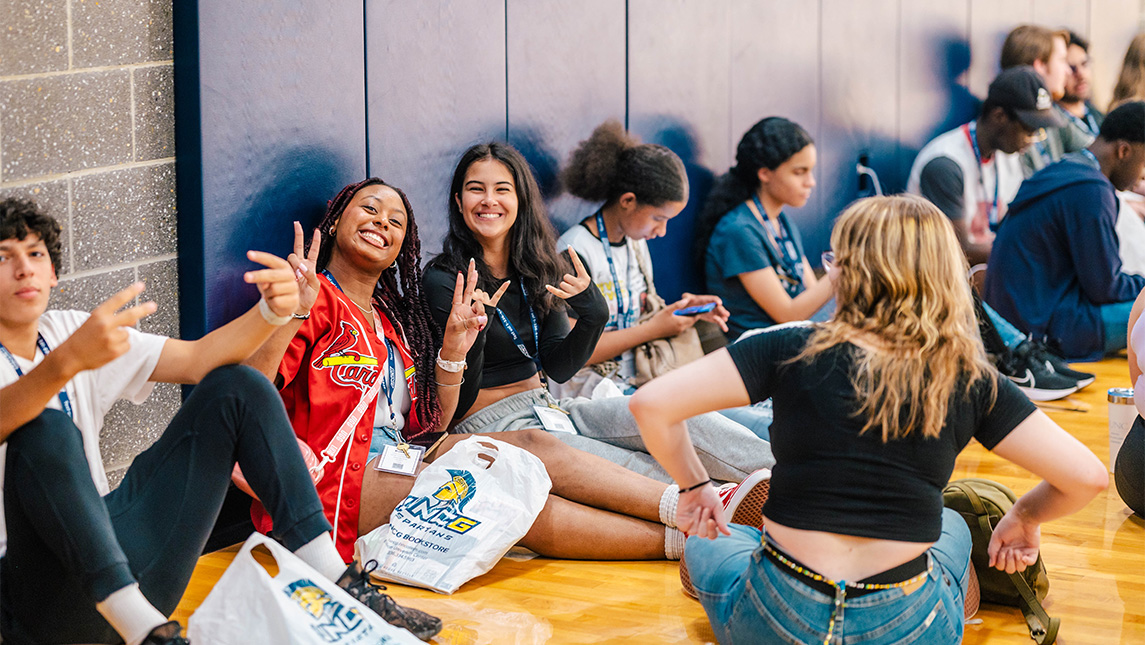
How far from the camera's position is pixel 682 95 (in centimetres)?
518

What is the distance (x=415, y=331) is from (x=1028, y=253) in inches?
141

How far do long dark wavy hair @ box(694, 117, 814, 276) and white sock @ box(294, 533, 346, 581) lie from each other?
9.93 ft

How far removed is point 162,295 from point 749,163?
2735 millimetres

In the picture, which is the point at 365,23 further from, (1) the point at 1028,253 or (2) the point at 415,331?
(1) the point at 1028,253

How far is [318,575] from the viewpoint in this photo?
7.06ft

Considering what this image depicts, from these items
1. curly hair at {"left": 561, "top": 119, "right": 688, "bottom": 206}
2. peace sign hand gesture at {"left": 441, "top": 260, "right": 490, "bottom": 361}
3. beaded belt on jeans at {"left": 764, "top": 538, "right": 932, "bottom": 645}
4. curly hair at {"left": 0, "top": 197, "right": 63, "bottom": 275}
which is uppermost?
curly hair at {"left": 561, "top": 119, "right": 688, "bottom": 206}

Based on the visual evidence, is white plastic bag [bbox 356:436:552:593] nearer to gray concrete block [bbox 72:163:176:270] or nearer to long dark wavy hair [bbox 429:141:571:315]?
long dark wavy hair [bbox 429:141:571:315]

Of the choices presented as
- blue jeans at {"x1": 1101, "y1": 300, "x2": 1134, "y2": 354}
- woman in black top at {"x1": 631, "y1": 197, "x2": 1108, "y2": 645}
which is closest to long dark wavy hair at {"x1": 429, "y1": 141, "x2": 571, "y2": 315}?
woman in black top at {"x1": 631, "y1": 197, "x2": 1108, "y2": 645}

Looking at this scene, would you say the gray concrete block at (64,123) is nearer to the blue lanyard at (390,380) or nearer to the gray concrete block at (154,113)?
the gray concrete block at (154,113)

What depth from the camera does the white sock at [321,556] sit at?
2285mm

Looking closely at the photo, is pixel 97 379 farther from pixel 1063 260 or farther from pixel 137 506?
pixel 1063 260

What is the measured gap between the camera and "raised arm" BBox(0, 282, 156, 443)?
199 centimetres

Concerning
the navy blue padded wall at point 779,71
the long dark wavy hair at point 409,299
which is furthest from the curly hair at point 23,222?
the navy blue padded wall at point 779,71

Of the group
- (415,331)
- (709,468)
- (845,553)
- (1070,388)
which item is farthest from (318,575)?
(1070,388)
